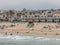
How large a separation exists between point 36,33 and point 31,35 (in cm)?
189

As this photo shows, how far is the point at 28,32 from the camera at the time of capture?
41875mm

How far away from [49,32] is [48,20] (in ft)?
64.1

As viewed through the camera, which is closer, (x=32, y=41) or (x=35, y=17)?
(x=32, y=41)

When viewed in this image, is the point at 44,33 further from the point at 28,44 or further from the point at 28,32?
the point at 28,44

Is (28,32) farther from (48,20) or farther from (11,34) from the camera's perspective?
(48,20)

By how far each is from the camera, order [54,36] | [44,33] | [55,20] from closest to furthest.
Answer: [54,36], [44,33], [55,20]

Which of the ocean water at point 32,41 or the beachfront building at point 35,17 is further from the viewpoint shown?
the beachfront building at point 35,17

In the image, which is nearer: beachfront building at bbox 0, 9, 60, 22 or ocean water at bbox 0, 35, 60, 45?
ocean water at bbox 0, 35, 60, 45

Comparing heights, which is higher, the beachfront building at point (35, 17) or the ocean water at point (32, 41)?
the beachfront building at point (35, 17)

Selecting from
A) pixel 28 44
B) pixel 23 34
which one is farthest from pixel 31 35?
pixel 28 44

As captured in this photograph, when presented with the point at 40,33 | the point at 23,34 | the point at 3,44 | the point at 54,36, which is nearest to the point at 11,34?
the point at 23,34

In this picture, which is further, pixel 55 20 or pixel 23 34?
pixel 55 20

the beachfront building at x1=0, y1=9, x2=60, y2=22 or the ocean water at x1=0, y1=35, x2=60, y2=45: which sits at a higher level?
the beachfront building at x1=0, y1=9, x2=60, y2=22

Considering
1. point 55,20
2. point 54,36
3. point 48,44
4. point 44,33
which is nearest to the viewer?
point 48,44
